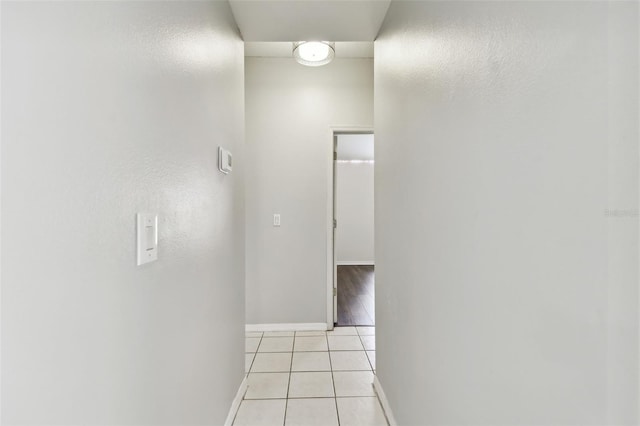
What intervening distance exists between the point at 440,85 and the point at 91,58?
0.99 meters

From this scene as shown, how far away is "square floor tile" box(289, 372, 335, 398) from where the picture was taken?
2123 mm

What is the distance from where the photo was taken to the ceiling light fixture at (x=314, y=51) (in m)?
2.63

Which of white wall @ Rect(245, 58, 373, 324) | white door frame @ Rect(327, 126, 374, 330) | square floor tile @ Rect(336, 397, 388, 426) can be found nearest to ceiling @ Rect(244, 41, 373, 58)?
white wall @ Rect(245, 58, 373, 324)

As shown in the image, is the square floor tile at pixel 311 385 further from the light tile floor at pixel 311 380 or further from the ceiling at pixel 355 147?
the ceiling at pixel 355 147

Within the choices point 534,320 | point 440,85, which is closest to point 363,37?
point 440,85

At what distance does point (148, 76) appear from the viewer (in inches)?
34.6

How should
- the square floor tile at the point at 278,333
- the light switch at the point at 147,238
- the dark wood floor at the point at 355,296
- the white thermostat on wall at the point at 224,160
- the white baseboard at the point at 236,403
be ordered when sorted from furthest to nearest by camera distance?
the dark wood floor at the point at 355,296, the square floor tile at the point at 278,333, the white baseboard at the point at 236,403, the white thermostat on wall at the point at 224,160, the light switch at the point at 147,238

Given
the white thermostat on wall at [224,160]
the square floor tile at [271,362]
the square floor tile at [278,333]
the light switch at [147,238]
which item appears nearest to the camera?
the light switch at [147,238]

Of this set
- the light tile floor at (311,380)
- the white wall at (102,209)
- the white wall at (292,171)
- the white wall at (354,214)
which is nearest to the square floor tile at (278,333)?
the light tile floor at (311,380)

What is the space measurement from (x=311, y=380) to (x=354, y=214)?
5.31 metres

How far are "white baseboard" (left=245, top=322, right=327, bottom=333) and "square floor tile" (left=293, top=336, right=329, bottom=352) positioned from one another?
0.59 feet

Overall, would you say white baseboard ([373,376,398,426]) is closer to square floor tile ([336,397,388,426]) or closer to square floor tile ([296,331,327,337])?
square floor tile ([336,397,388,426])

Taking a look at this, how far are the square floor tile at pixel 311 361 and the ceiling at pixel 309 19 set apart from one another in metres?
2.33

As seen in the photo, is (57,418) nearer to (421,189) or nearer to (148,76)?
(148,76)
